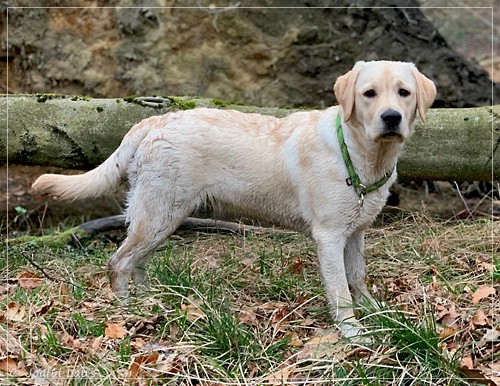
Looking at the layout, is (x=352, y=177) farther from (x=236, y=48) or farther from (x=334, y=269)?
(x=236, y=48)

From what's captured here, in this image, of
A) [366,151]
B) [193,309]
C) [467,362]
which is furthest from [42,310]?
[467,362]

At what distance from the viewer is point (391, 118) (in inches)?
176

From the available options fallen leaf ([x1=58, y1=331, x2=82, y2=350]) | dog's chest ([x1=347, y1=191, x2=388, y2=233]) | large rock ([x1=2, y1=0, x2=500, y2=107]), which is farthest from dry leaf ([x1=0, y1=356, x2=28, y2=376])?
large rock ([x1=2, y1=0, x2=500, y2=107])

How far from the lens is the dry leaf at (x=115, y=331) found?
15.0ft

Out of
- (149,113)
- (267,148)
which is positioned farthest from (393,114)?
(149,113)

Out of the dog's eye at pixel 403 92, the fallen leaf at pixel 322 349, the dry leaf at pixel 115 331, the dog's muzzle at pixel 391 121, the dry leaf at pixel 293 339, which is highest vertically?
the dog's eye at pixel 403 92

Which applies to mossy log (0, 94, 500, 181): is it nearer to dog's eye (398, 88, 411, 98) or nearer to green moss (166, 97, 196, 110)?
green moss (166, 97, 196, 110)

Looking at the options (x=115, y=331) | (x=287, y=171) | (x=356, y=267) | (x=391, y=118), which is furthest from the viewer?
(x=356, y=267)

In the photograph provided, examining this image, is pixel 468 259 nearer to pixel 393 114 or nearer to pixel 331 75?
pixel 393 114

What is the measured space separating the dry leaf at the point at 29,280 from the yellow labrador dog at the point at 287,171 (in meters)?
0.60

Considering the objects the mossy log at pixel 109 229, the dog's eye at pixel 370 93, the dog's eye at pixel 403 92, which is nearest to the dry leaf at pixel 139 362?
the dog's eye at pixel 370 93

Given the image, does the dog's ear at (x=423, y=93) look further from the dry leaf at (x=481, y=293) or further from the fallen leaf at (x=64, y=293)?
the fallen leaf at (x=64, y=293)

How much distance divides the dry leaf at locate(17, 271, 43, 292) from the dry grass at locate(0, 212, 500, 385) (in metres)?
0.01

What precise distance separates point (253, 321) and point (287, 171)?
96cm
